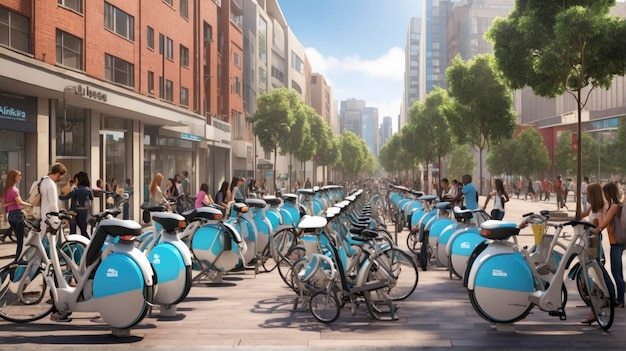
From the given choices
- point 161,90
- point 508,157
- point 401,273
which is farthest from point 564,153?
point 401,273

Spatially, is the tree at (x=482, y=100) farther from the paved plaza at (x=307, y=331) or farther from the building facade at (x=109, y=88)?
the paved plaza at (x=307, y=331)

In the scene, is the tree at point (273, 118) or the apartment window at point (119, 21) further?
the tree at point (273, 118)

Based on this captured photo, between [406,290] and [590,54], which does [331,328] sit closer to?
[406,290]

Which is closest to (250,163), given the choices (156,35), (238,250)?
(156,35)

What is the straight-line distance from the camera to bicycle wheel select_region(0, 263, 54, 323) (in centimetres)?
769

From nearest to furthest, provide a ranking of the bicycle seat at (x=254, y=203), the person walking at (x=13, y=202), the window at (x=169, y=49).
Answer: the person walking at (x=13, y=202) → the bicycle seat at (x=254, y=203) → the window at (x=169, y=49)

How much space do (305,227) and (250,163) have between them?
54587 millimetres

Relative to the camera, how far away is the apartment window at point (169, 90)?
35312 mm

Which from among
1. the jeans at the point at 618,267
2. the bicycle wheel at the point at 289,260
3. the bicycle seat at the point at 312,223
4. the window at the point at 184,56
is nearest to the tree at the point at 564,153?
the window at the point at 184,56

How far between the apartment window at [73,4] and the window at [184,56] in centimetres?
1325

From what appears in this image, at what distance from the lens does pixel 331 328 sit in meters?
7.54

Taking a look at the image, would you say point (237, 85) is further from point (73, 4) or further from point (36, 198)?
point (36, 198)

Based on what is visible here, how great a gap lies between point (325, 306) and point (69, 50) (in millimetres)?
19239

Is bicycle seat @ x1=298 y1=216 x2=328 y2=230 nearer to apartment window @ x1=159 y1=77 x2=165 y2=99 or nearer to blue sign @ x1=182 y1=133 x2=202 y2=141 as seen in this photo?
apartment window @ x1=159 y1=77 x2=165 y2=99
